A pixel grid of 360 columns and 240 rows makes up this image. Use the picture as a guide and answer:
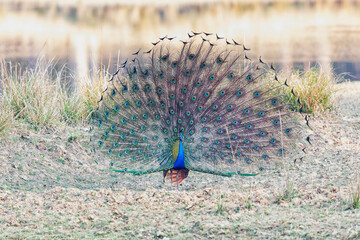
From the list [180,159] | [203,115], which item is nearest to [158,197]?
[180,159]

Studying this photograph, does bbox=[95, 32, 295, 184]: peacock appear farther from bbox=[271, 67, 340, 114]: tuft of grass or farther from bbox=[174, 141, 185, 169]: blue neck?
bbox=[271, 67, 340, 114]: tuft of grass

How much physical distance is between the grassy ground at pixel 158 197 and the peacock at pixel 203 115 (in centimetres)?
40

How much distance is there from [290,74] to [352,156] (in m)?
2.89

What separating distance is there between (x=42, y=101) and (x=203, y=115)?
3.07 metres

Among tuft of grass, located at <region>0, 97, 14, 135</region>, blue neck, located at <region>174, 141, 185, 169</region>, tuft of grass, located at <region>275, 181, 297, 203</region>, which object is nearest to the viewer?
tuft of grass, located at <region>275, 181, 297, 203</region>

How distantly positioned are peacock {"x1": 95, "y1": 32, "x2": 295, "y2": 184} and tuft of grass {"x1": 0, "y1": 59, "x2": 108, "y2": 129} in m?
2.21

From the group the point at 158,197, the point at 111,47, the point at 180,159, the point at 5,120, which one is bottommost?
the point at 158,197

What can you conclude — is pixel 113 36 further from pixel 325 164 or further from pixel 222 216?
pixel 222 216

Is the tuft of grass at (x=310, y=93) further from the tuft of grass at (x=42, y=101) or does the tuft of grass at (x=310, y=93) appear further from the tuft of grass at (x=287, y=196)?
the tuft of grass at (x=287, y=196)

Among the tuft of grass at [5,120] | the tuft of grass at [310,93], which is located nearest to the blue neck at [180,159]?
the tuft of grass at [5,120]

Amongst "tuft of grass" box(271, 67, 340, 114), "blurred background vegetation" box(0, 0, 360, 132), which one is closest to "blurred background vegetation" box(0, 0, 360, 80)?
"blurred background vegetation" box(0, 0, 360, 132)

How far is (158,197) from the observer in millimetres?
6508

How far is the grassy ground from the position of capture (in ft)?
17.4

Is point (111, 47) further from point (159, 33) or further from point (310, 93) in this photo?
point (310, 93)
